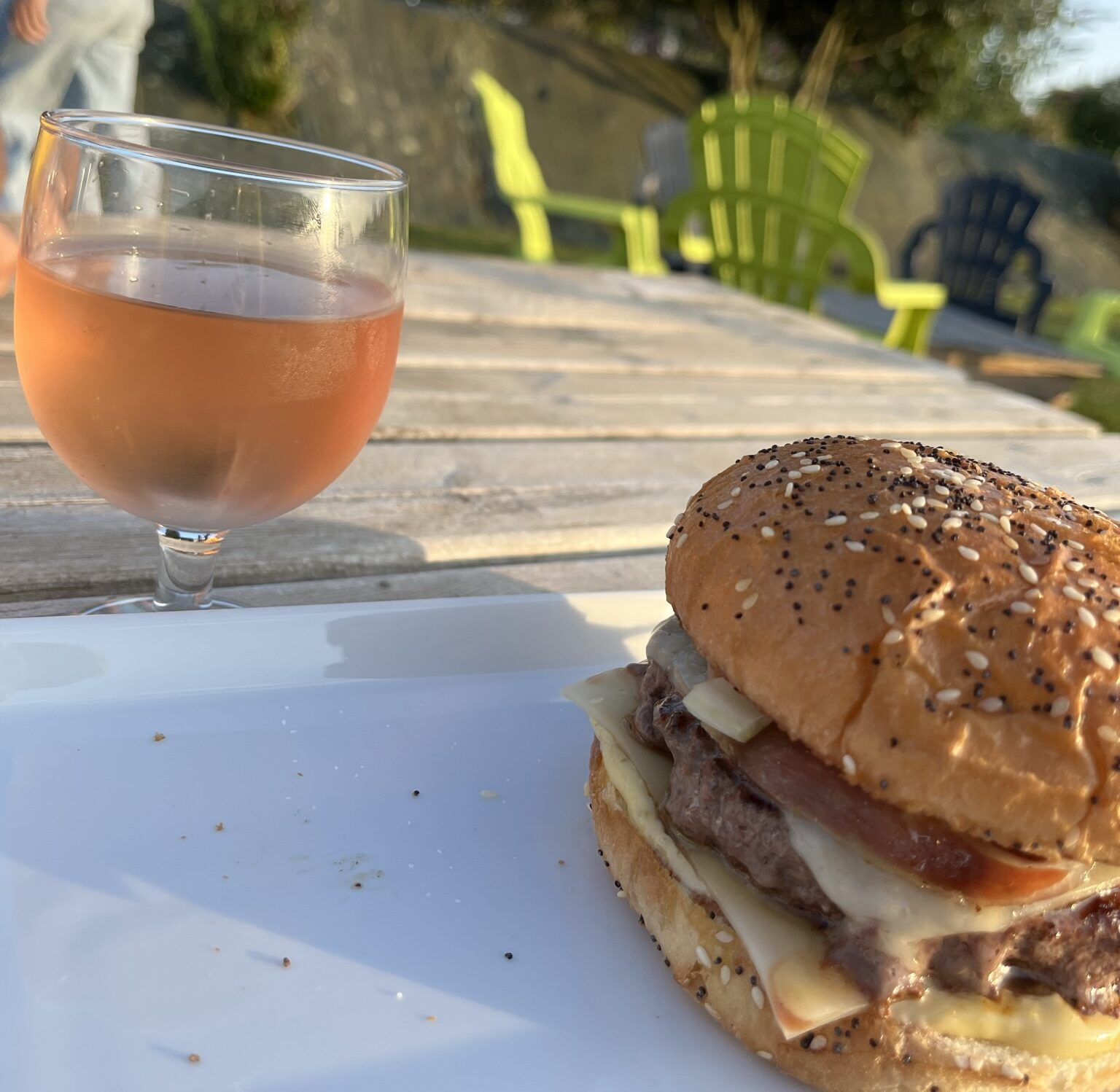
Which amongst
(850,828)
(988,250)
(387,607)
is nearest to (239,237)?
(387,607)

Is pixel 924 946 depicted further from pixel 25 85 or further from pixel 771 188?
pixel 771 188

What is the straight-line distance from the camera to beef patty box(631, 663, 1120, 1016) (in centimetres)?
104

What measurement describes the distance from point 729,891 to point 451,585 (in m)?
0.69

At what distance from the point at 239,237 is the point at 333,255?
11 cm

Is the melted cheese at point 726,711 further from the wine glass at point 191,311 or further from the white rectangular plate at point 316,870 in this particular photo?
the wine glass at point 191,311

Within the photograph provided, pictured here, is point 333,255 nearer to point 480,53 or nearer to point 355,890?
point 355,890

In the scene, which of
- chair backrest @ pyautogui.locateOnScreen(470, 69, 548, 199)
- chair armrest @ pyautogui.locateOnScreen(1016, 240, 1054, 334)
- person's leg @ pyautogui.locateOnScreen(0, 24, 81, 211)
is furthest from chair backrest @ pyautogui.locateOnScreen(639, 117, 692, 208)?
person's leg @ pyautogui.locateOnScreen(0, 24, 81, 211)

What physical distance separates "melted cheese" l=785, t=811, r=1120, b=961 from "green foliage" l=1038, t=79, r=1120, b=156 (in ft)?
68.5

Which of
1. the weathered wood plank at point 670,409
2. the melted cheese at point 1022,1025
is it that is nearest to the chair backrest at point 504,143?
the weathered wood plank at point 670,409

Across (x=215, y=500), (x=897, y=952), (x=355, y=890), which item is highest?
(x=215, y=500)

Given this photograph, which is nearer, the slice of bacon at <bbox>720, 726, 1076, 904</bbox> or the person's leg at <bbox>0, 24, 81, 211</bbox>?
the slice of bacon at <bbox>720, 726, 1076, 904</bbox>

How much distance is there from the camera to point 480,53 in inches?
474

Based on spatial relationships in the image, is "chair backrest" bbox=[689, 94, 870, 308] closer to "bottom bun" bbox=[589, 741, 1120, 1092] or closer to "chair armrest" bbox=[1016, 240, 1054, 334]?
"chair armrest" bbox=[1016, 240, 1054, 334]

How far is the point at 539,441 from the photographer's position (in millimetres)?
2148
